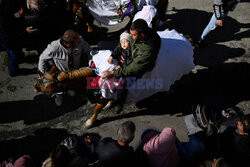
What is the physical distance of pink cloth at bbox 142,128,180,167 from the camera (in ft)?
8.75

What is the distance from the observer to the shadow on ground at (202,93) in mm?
4238

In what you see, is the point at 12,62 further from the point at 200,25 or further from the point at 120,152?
the point at 200,25

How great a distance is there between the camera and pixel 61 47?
11.5ft

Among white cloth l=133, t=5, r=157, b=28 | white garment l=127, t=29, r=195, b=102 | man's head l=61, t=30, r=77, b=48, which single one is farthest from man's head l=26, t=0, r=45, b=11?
white garment l=127, t=29, r=195, b=102

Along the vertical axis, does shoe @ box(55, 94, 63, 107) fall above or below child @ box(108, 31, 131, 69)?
below

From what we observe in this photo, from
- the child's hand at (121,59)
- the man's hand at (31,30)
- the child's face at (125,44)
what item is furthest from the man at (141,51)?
the man's hand at (31,30)

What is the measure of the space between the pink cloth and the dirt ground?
3.59 ft

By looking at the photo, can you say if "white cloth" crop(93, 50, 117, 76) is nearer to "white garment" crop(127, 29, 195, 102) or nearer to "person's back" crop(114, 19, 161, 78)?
"person's back" crop(114, 19, 161, 78)

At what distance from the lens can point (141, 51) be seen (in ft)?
10.2

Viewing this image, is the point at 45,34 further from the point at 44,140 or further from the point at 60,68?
the point at 44,140

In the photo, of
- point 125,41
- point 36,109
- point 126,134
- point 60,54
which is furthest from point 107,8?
point 126,134

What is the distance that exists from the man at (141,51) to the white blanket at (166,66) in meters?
0.20

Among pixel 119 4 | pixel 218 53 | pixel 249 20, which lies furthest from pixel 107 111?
pixel 249 20

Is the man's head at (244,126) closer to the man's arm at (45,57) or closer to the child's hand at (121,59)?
the child's hand at (121,59)
